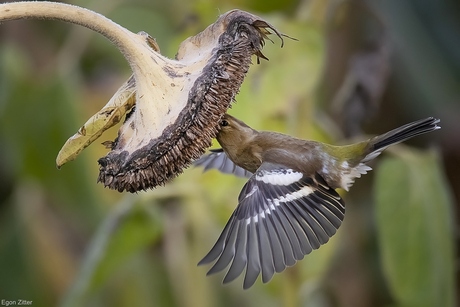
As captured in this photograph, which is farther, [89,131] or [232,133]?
[232,133]

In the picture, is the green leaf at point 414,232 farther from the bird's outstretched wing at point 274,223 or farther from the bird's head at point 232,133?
the bird's head at point 232,133

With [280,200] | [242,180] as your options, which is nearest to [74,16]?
[280,200]

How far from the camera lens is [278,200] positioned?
142 centimetres

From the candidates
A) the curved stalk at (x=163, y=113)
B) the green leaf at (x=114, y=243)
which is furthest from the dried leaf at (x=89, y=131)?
the green leaf at (x=114, y=243)

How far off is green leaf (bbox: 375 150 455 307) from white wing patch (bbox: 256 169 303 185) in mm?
315

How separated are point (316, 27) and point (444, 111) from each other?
120 centimetres

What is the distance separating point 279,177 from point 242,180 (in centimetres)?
38

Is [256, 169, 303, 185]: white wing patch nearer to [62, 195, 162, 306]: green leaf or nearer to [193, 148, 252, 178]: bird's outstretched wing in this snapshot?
[193, 148, 252, 178]: bird's outstretched wing

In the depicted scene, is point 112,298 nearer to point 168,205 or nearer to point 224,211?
point 168,205

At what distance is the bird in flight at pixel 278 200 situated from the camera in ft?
4.34

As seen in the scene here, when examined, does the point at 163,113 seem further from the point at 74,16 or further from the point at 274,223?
the point at 274,223

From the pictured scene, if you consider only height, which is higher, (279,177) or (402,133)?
(402,133)

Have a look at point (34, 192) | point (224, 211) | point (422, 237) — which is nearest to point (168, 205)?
point (34, 192)

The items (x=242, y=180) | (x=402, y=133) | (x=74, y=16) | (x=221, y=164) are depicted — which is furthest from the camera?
(x=242, y=180)
